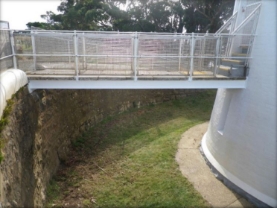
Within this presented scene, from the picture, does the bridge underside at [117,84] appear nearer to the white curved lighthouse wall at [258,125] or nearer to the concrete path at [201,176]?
the white curved lighthouse wall at [258,125]

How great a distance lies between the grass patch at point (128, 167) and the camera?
631cm

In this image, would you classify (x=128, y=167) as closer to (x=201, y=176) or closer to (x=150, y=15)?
(x=201, y=176)

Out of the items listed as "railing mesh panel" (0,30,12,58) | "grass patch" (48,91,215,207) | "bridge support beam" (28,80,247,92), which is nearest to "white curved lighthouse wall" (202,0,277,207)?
"bridge support beam" (28,80,247,92)

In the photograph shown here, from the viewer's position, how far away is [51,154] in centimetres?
722

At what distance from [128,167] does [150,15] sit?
612 inches

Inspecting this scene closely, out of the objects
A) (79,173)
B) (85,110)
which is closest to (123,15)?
(85,110)

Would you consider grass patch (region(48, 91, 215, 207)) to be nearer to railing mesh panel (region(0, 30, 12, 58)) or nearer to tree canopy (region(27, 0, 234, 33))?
railing mesh panel (region(0, 30, 12, 58))

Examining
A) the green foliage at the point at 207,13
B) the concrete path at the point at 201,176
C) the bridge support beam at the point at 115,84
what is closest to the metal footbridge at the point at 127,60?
the bridge support beam at the point at 115,84

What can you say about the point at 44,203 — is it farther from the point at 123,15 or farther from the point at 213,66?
the point at 123,15

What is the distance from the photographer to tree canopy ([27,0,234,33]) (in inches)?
701

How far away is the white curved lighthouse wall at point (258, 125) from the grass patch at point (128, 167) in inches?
57.2

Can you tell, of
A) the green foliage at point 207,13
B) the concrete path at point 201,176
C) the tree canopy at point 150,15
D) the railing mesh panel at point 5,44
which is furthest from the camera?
the tree canopy at point 150,15

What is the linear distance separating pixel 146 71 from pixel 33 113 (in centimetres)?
335

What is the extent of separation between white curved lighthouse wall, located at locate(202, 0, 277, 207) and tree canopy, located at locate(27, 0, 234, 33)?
12.9 metres
